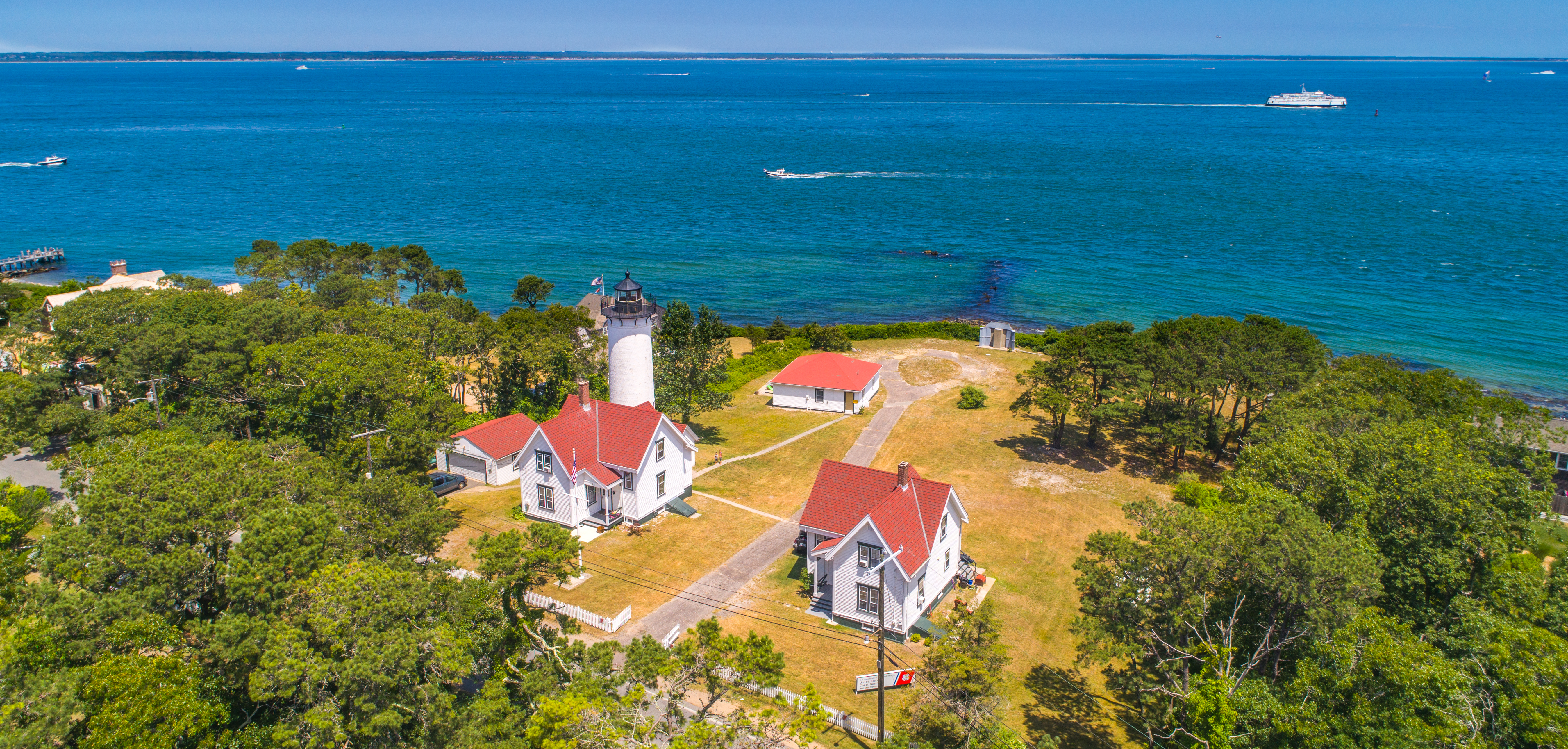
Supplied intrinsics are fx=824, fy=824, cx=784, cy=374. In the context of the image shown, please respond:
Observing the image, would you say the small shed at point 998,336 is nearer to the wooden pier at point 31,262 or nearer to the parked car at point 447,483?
the parked car at point 447,483

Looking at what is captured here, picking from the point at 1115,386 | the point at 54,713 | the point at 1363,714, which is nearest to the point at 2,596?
the point at 54,713

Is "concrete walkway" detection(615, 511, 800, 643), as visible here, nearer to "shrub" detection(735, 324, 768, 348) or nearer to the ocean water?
"shrub" detection(735, 324, 768, 348)

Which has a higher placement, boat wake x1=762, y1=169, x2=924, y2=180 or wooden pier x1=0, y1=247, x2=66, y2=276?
boat wake x1=762, y1=169, x2=924, y2=180

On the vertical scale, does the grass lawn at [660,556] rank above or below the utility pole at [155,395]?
below

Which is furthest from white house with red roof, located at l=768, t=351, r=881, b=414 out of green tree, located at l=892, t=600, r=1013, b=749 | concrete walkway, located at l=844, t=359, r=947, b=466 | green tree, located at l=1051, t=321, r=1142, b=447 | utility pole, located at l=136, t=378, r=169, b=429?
utility pole, located at l=136, t=378, r=169, b=429

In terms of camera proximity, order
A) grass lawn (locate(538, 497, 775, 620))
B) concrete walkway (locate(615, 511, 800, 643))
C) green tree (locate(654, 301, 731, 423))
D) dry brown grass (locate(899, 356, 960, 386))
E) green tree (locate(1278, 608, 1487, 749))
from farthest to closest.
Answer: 1. dry brown grass (locate(899, 356, 960, 386))
2. green tree (locate(654, 301, 731, 423))
3. grass lawn (locate(538, 497, 775, 620))
4. concrete walkway (locate(615, 511, 800, 643))
5. green tree (locate(1278, 608, 1487, 749))

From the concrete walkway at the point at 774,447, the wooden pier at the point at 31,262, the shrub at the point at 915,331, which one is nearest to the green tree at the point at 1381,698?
the concrete walkway at the point at 774,447

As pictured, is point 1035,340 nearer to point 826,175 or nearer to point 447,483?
point 447,483
